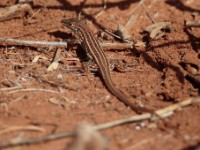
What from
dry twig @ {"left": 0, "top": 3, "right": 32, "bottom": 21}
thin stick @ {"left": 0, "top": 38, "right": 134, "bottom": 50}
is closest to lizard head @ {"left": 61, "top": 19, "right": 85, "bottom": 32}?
thin stick @ {"left": 0, "top": 38, "right": 134, "bottom": 50}

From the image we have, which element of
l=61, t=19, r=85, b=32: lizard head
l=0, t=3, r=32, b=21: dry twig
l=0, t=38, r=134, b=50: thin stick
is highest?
l=0, t=3, r=32, b=21: dry twig

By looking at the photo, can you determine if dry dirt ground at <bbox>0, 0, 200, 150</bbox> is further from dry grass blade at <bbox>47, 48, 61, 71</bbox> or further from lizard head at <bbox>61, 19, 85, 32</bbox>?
lizard head at <bbox>61, 19, 85, 32</bbox>

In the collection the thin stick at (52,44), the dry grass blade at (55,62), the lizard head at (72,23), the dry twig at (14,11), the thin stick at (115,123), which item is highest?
the dry twig at (14,11)

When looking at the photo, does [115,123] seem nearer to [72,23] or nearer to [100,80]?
[100,80]

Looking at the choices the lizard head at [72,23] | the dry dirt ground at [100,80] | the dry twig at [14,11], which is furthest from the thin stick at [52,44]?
the dry twig at [14,11]

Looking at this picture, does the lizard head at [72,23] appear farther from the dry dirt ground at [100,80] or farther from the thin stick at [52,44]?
the thin stick at [52,44]

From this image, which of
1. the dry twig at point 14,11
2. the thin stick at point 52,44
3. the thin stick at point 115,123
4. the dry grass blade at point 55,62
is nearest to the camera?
the thin stick at point 115,123

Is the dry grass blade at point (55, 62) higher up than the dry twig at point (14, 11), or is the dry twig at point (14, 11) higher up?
the dry twig at point (14, 11)

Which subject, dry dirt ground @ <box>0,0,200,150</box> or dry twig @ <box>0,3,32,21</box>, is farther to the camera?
dry twig @ <box>0,3,32,21</box>
